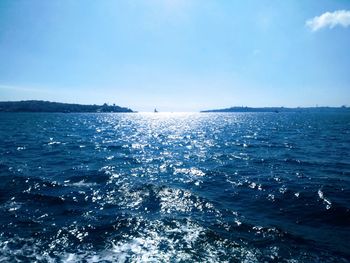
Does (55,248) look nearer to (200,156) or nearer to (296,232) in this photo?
(296,232)

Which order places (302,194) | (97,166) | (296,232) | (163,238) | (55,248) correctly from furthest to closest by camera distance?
(97,166)
(302,194)
(296,232)
(163,238)
(55,248)

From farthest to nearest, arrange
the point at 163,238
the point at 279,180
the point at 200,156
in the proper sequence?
the point at 200,156
the point at 279,180
the point at 163,238

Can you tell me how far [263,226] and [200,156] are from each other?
74.4 ft

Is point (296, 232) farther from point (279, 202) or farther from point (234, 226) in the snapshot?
point (279, 202)

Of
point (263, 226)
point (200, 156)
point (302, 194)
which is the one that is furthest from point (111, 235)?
point (200, 156)

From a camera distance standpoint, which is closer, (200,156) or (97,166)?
(97,166)

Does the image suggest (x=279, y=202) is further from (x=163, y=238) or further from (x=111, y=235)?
(x=111, y=235)

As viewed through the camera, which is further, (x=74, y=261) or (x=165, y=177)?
(x=165, y=177)

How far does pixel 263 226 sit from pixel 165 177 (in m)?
11.8

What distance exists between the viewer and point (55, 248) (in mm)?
11422

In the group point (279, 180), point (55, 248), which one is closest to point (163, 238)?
point (55, 248)

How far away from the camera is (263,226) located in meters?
14.0

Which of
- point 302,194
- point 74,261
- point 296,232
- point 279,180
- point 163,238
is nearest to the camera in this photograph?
point 74,261

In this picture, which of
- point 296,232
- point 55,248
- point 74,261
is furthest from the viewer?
point 296,232
